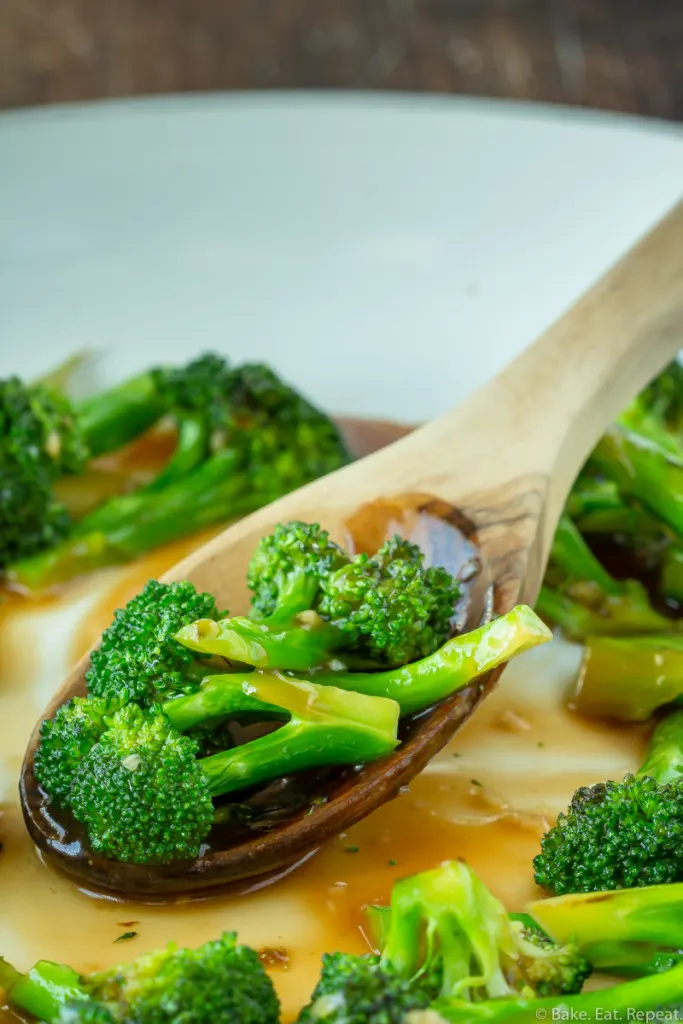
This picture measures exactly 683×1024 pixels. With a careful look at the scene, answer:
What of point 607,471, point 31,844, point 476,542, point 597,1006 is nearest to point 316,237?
point 607,471

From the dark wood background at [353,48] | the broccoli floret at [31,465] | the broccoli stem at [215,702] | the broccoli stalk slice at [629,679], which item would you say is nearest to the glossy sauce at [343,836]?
the broccoli stalk slice at [629,679]

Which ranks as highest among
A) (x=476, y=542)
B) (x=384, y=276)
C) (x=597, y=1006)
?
(x=384, y=276)

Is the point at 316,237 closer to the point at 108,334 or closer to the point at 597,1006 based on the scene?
the point at 108,334

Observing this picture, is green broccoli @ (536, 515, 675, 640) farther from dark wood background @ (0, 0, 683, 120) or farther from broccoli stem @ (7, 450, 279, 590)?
dark wood background @ (0, 0, 683, 120)

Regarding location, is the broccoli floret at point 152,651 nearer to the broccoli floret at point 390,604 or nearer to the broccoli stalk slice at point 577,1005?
the broccoli floret at point 390,604

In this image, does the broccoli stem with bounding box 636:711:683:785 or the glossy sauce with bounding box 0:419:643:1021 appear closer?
→ the glossy sauce with bounding box 0:419:643:1021

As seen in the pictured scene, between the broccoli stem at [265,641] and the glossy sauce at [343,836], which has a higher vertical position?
the broccoli stem at [265,641]

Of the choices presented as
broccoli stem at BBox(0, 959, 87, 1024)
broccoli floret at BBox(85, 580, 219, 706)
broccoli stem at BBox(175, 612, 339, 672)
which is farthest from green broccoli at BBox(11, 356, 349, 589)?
broccoli stem at BBox(0, 959, 87, 1024)
